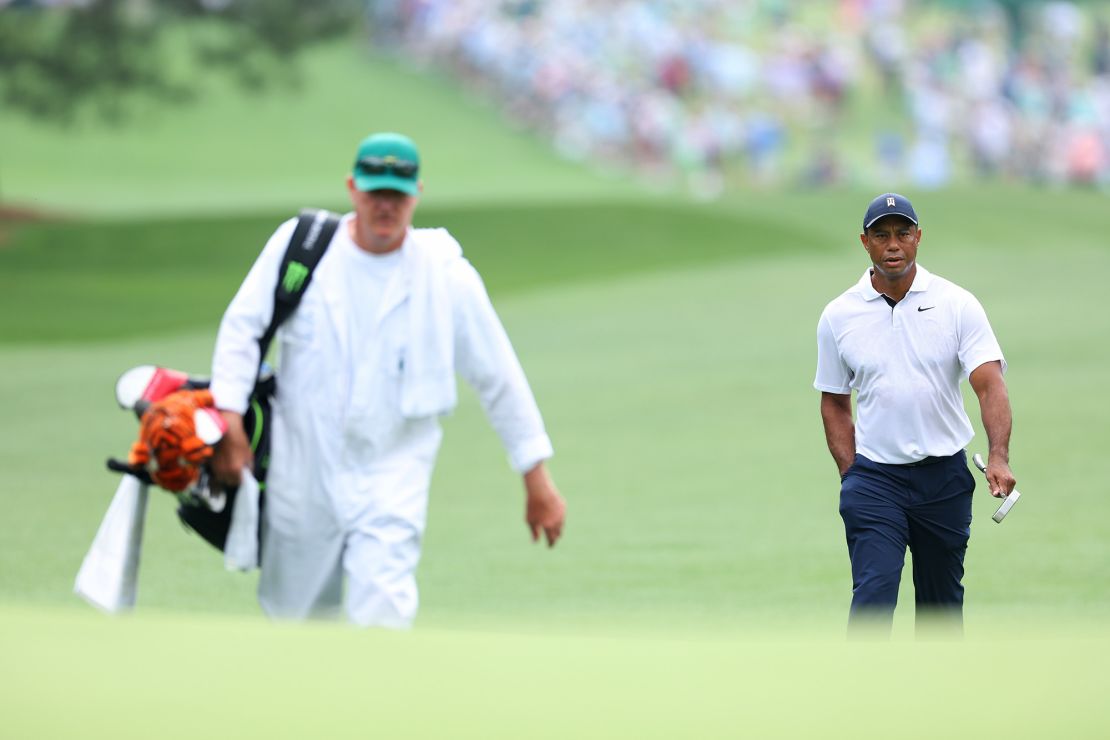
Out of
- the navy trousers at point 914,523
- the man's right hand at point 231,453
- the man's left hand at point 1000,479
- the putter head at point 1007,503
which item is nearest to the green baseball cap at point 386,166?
the man's right hand at point 231,453

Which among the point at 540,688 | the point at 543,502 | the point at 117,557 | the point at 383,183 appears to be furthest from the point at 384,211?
the point at 540,688

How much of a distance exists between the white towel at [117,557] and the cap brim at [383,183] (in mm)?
1210

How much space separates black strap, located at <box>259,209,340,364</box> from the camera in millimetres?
5918

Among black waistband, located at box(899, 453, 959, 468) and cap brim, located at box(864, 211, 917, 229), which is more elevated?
cap brim, located at box(864, 211, 917, 229)

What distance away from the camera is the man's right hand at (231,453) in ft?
19.2

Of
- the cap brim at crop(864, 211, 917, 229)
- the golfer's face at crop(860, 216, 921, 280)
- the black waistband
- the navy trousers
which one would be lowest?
the navy trousers

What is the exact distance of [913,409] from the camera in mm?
6656

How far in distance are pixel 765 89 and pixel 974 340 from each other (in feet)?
138

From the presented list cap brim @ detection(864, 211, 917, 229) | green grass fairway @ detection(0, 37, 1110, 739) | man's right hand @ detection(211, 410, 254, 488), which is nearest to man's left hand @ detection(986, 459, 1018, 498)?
green grass fairway @ detection(0, 37, 1110, 739)

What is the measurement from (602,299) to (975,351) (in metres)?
19.8

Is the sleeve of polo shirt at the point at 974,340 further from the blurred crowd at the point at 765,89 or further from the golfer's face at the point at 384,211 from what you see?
the blurred crowd at the point at 765,89

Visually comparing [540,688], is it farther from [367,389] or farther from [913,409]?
[913,409]

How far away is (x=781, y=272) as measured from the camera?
29.3 metres

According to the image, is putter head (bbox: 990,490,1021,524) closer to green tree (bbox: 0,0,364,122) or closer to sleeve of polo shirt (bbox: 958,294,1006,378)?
sleeve of polo shirt (bbox: 958,294,1006,378)
